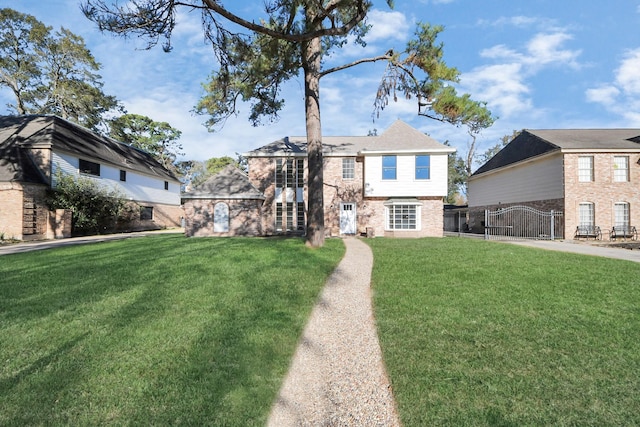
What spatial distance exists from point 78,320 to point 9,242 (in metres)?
17.0

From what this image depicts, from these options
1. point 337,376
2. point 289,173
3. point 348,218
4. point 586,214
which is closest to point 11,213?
point 289,173

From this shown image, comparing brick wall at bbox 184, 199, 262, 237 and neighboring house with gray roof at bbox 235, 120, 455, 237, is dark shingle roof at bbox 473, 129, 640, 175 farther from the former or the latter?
brick wall at bbox 184, 199, 262, 237

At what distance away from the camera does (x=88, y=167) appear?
67.3 ft

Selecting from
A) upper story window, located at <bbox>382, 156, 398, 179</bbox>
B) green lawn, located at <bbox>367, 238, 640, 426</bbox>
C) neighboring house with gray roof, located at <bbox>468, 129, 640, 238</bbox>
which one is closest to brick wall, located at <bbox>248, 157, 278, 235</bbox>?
upper story window, located at <bbox>382, 156, 398, 179</bbox>

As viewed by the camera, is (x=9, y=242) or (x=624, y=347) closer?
(x=624, y=347)

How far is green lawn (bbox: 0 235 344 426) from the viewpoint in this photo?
2.75 m

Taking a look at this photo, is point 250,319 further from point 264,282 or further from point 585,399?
point 585,399

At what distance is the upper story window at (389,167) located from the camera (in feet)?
60.1

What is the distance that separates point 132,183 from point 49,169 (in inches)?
275

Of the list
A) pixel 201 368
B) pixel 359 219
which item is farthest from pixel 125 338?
pixel 359 219

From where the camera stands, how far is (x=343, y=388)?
10.6 ft

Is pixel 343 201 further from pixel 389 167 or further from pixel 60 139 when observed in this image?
pixel 60 139

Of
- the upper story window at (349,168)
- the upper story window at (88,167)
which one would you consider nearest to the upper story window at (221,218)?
the upper story window at (349,168)

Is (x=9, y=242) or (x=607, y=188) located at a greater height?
(x=607, y=188)
